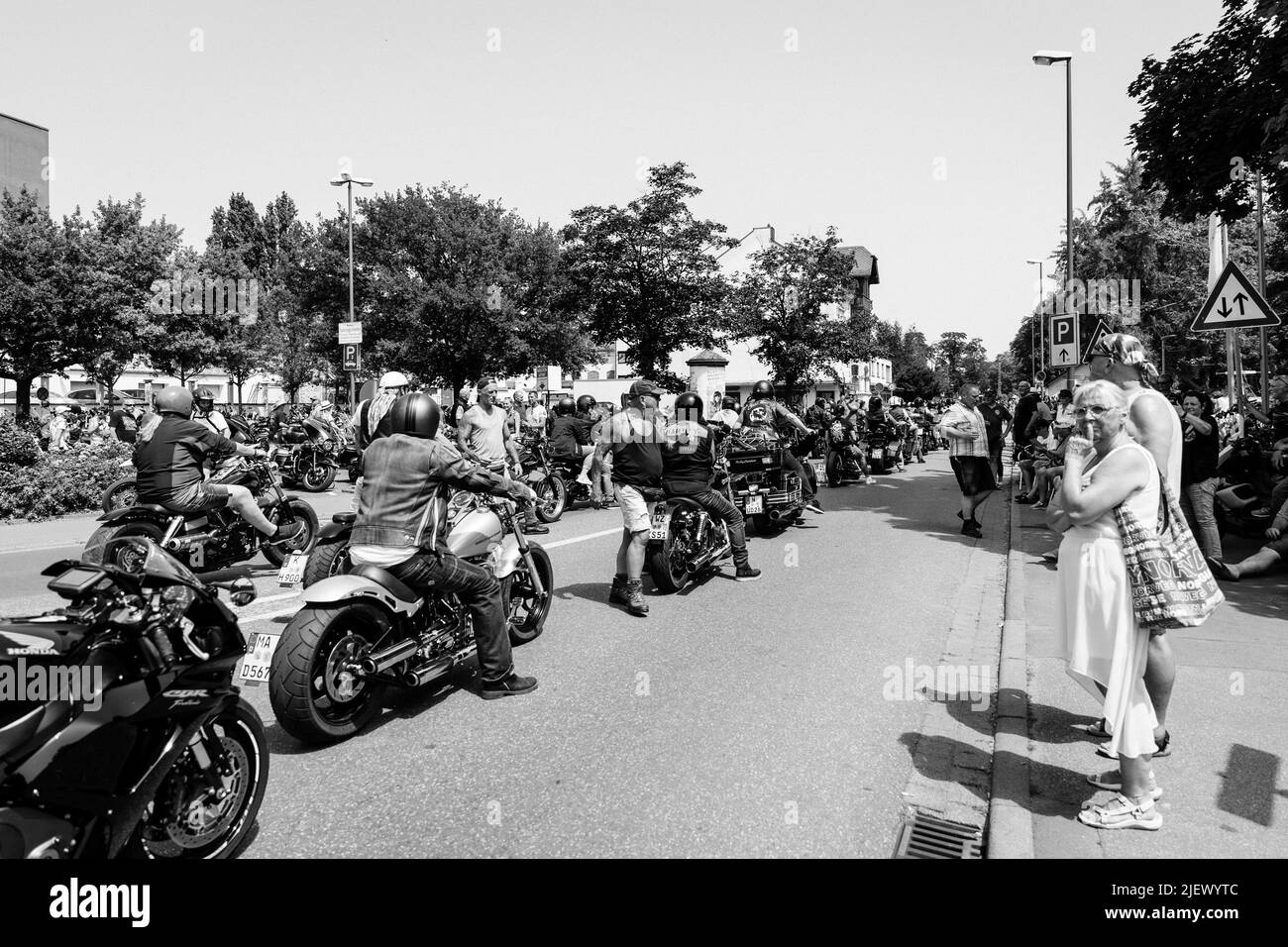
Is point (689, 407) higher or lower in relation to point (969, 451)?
higher

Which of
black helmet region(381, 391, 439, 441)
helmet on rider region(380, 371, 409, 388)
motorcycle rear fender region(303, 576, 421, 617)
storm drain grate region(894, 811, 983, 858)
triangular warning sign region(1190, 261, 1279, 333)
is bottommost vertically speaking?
storm drain grate region(894, 811, 983, 858)

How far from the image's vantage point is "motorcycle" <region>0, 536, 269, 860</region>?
274cm

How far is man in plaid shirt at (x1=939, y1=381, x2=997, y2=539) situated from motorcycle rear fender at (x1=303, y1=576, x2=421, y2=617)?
8562mm

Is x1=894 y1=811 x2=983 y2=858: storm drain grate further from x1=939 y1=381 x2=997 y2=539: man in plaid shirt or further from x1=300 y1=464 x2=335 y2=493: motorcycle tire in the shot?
x1=300 y1=464 x2=335 y2=493: motorcycle tire

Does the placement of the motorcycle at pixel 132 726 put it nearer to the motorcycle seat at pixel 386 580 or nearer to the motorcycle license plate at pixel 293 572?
the motorcycle seat at pixel 386 580

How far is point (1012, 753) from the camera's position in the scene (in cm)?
462

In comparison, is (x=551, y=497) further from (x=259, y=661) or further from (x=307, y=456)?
(x=259, y=661)

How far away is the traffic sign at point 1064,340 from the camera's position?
16438 millimetres

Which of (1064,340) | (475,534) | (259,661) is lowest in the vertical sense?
(259,661)

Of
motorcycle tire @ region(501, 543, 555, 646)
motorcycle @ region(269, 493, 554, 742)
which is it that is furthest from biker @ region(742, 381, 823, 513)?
motorcycle @ region(269, 493, 554, 742)

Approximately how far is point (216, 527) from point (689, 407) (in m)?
4.47

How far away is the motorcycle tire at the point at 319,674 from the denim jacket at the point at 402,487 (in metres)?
0.41

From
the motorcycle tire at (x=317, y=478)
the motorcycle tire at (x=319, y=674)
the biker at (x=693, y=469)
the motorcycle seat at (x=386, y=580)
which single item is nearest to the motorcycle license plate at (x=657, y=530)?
the biker at (x=693, y=469)

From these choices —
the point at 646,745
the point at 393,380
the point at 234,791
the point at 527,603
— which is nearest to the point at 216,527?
the point at 393,380
